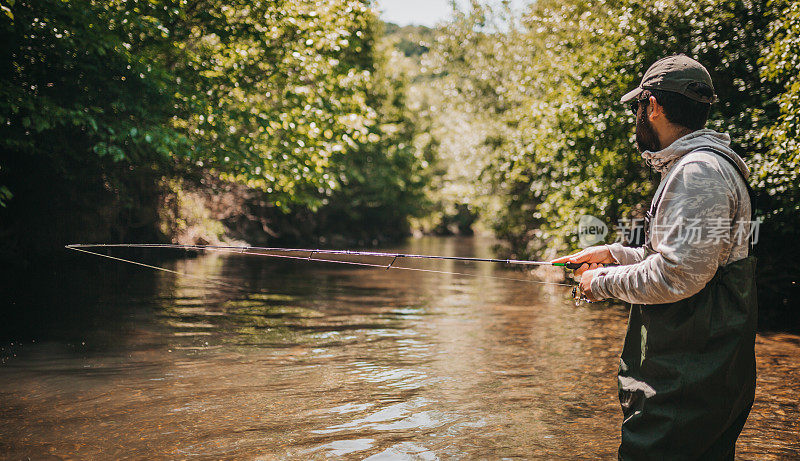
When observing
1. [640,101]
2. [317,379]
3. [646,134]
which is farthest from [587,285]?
[317,379]

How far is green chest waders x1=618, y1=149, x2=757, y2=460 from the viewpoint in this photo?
1.97m

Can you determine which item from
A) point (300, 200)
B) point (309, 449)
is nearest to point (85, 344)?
point (309, 449)

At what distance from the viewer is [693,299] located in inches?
78.4

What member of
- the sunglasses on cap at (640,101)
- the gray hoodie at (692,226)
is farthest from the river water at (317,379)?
the sunglasses on cap at (640,101)

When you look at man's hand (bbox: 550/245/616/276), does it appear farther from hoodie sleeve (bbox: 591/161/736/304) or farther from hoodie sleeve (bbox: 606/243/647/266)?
hoodie sleeve (bbox: 591/161/736/304)

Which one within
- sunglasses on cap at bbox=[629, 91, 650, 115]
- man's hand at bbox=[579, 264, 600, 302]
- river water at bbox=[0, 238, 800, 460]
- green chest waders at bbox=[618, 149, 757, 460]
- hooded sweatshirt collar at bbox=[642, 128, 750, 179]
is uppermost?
sunglasses on cap at bbox=[629, 91, 650, 115]

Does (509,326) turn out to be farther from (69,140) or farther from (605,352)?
(69,140)

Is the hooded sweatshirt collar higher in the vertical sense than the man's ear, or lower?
lower

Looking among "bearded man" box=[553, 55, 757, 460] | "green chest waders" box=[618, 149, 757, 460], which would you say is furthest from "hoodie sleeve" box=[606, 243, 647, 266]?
"green chest waders" box=[618, 149, 757, 460]

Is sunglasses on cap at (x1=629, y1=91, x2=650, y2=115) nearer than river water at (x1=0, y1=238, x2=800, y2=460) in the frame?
Yes

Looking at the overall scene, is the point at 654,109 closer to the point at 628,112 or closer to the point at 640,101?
the point at 640,101

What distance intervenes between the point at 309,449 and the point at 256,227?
2313 centimetres

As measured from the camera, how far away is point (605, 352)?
7535 mm

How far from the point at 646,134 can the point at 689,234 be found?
0.48 metres
